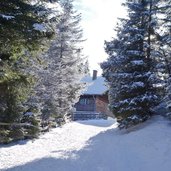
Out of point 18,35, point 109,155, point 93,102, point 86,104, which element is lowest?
point 109,155

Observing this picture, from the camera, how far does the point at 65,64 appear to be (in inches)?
1644

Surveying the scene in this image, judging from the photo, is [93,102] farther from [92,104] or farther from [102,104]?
[102,104]

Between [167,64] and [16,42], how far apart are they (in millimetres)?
12667

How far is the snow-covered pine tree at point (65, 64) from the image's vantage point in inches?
1386

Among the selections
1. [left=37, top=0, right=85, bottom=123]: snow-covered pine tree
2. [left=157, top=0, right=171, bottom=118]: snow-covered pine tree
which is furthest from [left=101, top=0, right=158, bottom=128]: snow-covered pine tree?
[left=37, top=0, right=85, bottom=123]: snow-covered pine tree

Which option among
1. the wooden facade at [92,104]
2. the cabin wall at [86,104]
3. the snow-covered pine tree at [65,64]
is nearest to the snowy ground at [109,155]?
the snow-covered pine tree at [65,64]

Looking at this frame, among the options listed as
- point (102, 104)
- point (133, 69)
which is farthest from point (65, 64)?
point (102, 104)

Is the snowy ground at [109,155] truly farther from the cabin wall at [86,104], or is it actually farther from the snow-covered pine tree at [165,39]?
the cabin wall at [86,104]

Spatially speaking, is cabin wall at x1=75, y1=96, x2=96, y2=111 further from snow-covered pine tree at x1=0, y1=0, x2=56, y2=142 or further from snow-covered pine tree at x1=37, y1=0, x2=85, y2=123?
snow-covered pine tree at x1=0, y1=0, x2=56, y2=142

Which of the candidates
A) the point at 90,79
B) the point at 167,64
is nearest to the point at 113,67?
the point at 167,64

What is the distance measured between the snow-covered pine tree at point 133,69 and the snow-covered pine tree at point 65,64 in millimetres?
8344

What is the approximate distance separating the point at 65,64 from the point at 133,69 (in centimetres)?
1670

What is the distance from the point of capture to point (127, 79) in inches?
1013

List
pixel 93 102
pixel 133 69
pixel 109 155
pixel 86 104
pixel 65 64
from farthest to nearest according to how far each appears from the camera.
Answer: pixel 86 104 → pixel 93 102 → pixel 65 64 → pixel 133 69 → pixel 109 155
